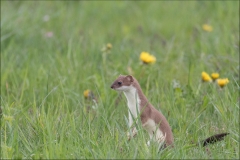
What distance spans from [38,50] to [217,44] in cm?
222

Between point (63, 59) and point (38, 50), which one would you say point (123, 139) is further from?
point (38, 50)

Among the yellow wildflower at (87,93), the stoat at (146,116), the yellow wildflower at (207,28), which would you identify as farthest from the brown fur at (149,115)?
the yellow wildflower at (207,28)

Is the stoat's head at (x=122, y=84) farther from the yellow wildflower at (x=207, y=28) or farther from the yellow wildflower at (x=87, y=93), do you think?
the yellow wildflower at (x=207, y=28)

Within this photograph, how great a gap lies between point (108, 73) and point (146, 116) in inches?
77.1

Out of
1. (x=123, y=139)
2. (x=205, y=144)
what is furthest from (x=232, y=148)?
(x=123, y=139)

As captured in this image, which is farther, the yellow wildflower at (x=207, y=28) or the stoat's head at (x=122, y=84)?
the yellow wildflower at (x=207, y=28)

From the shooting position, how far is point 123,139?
4133 mm

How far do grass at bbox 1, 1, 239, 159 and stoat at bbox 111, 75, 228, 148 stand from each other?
0.29ft

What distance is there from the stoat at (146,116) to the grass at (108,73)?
0.09m

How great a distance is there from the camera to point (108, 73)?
644 centimetres

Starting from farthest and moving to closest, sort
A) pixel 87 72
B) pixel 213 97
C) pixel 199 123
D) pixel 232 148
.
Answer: pixel 87 72 < pixel 213 97 < pixel 199 123 < pixel 232 148

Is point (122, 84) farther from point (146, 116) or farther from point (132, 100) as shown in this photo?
point (146, 116)

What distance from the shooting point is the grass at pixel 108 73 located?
4.18 metres

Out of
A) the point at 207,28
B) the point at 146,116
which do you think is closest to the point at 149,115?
the point at 146,116
